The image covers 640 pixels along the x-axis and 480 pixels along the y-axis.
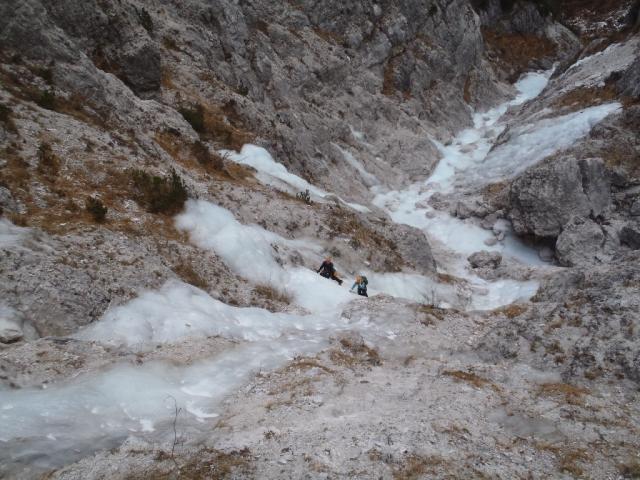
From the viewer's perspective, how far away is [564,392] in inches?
389

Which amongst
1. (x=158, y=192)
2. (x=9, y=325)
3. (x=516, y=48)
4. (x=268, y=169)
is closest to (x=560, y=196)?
(x=268, y=169)

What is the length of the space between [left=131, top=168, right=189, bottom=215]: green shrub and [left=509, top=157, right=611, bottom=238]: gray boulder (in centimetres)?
2433

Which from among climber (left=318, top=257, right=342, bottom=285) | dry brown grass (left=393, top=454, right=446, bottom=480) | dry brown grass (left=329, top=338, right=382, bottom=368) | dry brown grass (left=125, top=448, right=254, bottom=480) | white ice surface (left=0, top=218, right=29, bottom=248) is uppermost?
climber (left=318, top=257, right=342, bottom=285)

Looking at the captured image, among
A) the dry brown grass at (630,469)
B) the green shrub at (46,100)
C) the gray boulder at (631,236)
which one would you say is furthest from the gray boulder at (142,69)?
the gray boulder at (631,236)

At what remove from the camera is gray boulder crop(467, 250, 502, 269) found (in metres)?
28.4

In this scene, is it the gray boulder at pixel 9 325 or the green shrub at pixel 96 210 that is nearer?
the gray boulder at pixel 9 325

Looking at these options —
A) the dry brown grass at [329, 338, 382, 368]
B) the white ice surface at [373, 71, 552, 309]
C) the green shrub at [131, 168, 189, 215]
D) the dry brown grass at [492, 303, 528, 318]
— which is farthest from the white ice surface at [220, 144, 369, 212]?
the dry brown grass at [329, 338, 382, 368]

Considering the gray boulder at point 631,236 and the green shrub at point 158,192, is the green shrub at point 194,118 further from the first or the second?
the gray boulder at point 631,236

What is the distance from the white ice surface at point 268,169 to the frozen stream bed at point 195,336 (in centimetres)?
19

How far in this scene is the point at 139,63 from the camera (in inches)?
979

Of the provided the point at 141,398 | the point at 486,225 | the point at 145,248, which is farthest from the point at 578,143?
the point at 141,398

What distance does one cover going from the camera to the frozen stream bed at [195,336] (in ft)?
23.8

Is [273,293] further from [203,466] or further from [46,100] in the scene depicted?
[46,100]

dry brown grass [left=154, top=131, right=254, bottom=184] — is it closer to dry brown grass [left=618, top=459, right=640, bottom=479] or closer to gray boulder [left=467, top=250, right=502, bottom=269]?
gray boulder [left=467, top=250, right=502, bottom=269]
